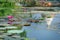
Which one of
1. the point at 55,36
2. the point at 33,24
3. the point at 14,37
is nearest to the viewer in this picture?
the point at 14,37

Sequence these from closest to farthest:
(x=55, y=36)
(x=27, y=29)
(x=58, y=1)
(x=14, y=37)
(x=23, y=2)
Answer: (x=14, y=37), (x=55, y=36), (x=27, y=29), (x=23, y=2), (x=58, y=1)

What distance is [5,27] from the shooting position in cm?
198

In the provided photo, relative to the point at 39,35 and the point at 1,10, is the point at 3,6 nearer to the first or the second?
the point at 1,10

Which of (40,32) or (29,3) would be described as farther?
(29,3)

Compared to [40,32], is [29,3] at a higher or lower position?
higher

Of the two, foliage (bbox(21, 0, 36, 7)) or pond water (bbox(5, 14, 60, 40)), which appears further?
foliage (bbox(21, 0, 36, 7))

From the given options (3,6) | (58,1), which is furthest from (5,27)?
(58,1)

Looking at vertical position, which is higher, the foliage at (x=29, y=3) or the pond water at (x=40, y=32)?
the foliage at (x=29, y=3)

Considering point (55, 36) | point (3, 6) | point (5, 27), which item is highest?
point (3, 6)

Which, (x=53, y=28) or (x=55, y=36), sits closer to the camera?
(x=55, y=36)

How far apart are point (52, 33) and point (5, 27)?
504 mm

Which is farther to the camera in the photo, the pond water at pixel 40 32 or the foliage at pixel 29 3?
the foliage at pixel 29 3

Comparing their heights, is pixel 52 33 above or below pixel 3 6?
below

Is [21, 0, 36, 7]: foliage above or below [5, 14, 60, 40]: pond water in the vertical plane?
above
